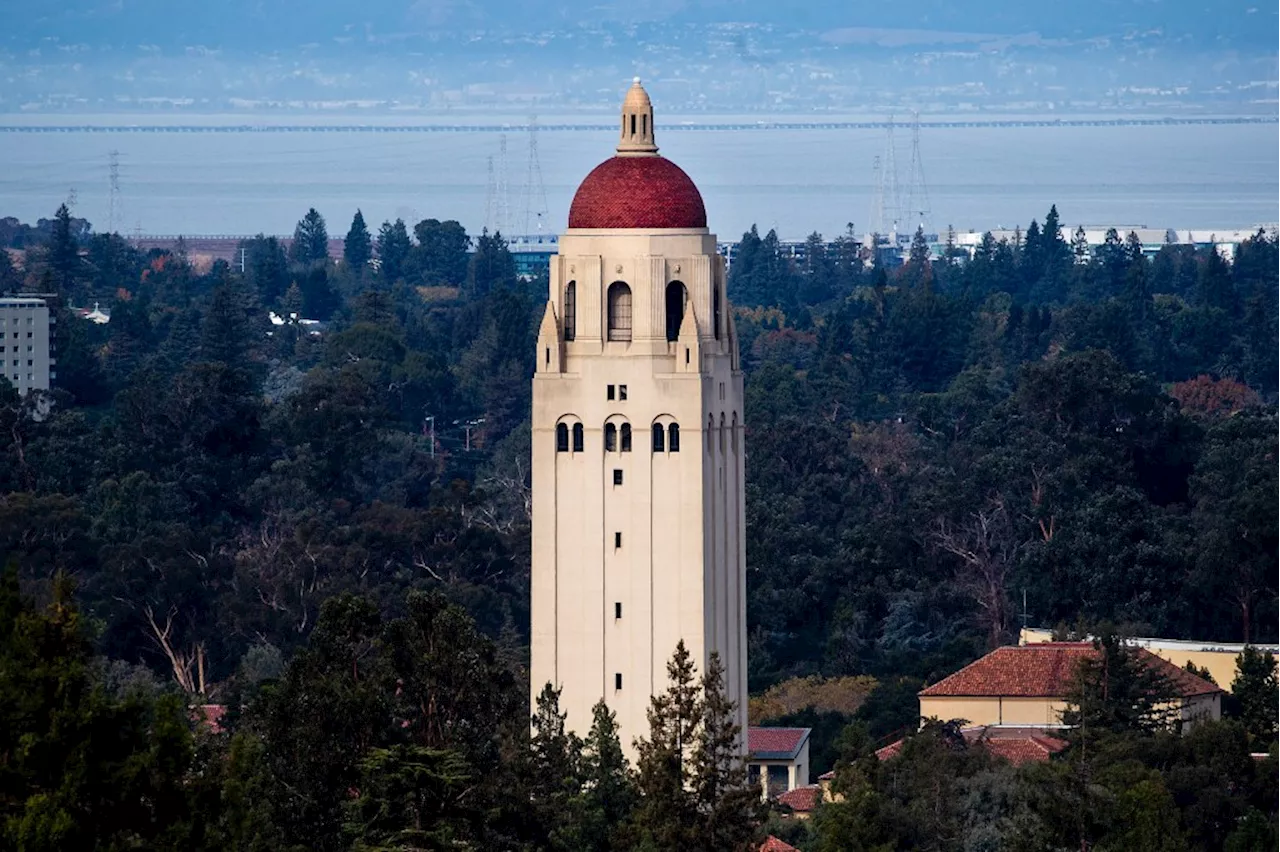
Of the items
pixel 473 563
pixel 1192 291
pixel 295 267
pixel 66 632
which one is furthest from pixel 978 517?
pixel 295 267

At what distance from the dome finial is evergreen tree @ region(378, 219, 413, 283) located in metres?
132

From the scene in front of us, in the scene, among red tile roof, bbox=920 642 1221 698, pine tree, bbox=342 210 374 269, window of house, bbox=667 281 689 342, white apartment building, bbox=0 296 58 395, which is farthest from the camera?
pine tree, bbox=342 210 374 269

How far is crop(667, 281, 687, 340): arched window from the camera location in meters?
52.4

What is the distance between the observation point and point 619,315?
5256 centimetres

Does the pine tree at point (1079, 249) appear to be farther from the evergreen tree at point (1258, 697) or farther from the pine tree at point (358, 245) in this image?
the evergreen tree at point (1258, 697)

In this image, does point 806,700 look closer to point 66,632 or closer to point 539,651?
point 539,651

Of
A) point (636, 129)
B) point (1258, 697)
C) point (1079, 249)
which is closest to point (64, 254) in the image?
point (1079, 249)

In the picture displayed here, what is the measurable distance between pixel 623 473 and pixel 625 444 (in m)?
0.38

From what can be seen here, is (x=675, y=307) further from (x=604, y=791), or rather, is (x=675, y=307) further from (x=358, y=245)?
(x=358, y=245)

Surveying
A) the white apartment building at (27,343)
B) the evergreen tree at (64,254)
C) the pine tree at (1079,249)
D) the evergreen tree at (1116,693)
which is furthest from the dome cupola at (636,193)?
the pine tree at (1079,249)

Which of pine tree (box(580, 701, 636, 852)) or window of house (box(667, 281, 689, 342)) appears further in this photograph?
window of house (box(667, 281, 689, 342))

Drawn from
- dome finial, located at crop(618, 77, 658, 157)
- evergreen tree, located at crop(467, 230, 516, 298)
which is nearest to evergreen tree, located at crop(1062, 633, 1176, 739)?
dome finial, located at crop(618, 77, 658, 157)

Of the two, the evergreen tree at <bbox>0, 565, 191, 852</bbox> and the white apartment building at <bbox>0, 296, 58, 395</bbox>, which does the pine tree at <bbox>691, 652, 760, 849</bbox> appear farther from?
the white apartment building at <bbox>0, 296, 58, 395</bbox>

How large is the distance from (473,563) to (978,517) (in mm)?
12487
